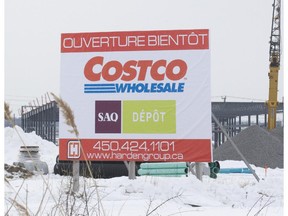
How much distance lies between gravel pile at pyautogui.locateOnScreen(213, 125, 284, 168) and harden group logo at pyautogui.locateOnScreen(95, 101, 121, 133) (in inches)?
814

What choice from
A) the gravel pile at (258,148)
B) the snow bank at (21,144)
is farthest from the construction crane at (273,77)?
the snow bank at (21,144)

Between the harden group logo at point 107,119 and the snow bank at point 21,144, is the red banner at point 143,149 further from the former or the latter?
the snow bank at point 21,144

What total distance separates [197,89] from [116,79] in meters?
1.69

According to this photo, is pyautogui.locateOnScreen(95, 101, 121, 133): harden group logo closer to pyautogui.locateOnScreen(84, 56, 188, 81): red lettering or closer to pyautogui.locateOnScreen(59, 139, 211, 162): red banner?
pyautogui.locateOnScreen(59, 139, 211, 162): red banner

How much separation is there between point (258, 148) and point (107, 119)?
75.2 feet

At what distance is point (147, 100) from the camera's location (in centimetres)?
1100

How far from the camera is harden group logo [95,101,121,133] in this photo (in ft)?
36.2

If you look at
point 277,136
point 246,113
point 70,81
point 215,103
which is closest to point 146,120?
point 70,81

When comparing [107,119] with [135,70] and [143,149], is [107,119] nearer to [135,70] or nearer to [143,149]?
[143,149]

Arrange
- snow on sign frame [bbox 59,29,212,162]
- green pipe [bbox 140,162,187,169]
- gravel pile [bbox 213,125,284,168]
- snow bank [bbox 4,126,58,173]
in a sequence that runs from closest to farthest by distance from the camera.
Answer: snow on sign frame [bbox 59,29,212,162] → green pipe [bbox 140,162,187,169] → snow bank [bbox 4,126,58,173] → gravel pile [bbox 213,125,284,168]

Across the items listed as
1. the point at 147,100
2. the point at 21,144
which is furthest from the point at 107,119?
the point at 21,144

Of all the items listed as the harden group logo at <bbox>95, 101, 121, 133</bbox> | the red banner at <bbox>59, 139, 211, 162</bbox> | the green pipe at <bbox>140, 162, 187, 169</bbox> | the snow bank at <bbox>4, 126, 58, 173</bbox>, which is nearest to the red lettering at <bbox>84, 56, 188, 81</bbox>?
the harden group logo at <bbox>95, 101, 121, 133</bbox>

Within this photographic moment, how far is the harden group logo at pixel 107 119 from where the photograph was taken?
36.2 feet

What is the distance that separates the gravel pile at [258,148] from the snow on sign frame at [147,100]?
2015 centimetres
